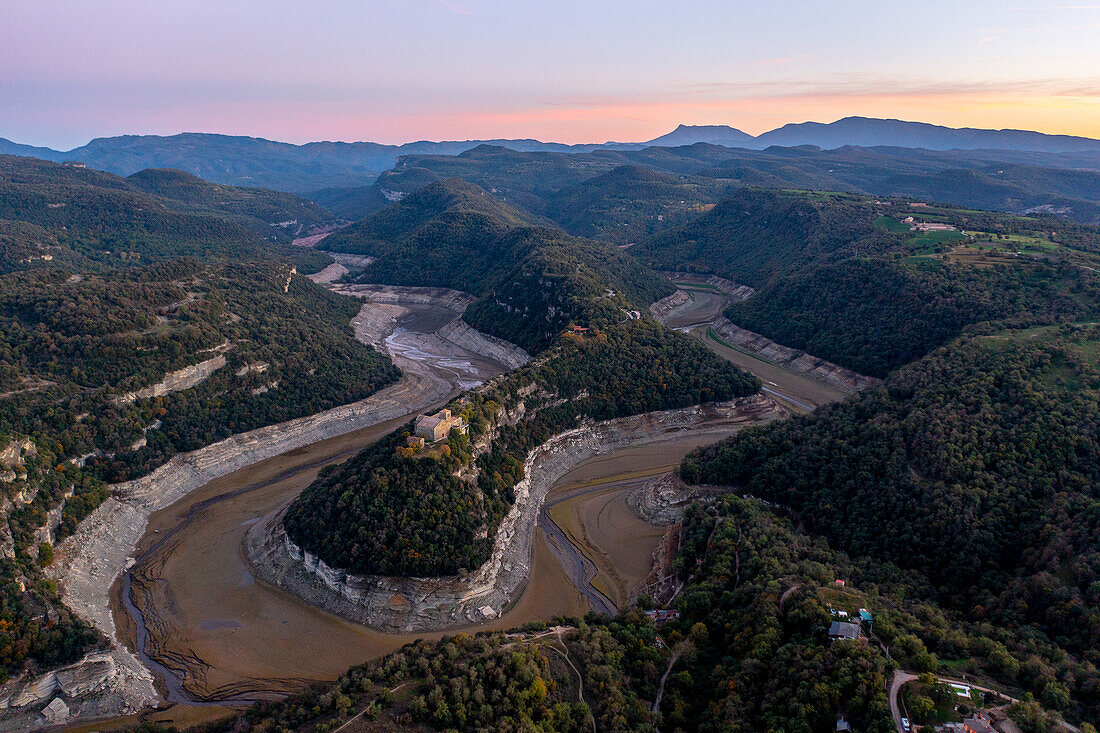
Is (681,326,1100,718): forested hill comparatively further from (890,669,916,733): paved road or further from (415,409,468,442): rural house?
(415,409,468,442): rural house

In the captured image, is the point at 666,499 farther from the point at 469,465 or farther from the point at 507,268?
the point at 507,268

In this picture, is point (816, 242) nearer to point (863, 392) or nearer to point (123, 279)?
point (863, 392)

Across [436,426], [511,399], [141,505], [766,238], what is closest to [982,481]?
[511,399]

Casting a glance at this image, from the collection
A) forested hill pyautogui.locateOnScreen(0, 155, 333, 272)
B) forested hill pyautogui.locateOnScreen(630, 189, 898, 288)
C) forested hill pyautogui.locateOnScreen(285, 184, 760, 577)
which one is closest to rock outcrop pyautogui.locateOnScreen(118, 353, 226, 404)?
forested hill pyautogui.locateOnScreen(285, 184, 760, 577)

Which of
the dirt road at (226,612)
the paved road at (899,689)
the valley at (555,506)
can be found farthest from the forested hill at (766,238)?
the dirt road at (226,612)

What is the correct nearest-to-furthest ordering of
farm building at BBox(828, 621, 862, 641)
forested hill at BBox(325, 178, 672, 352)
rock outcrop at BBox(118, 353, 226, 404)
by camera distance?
farm building at BBox(828, 621, 862, 641) < rock outcrop at BBox(118, 353, 226, 404) < forested hill at BBox(325, 178, 672, 352)

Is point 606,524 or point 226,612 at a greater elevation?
point 226,612
